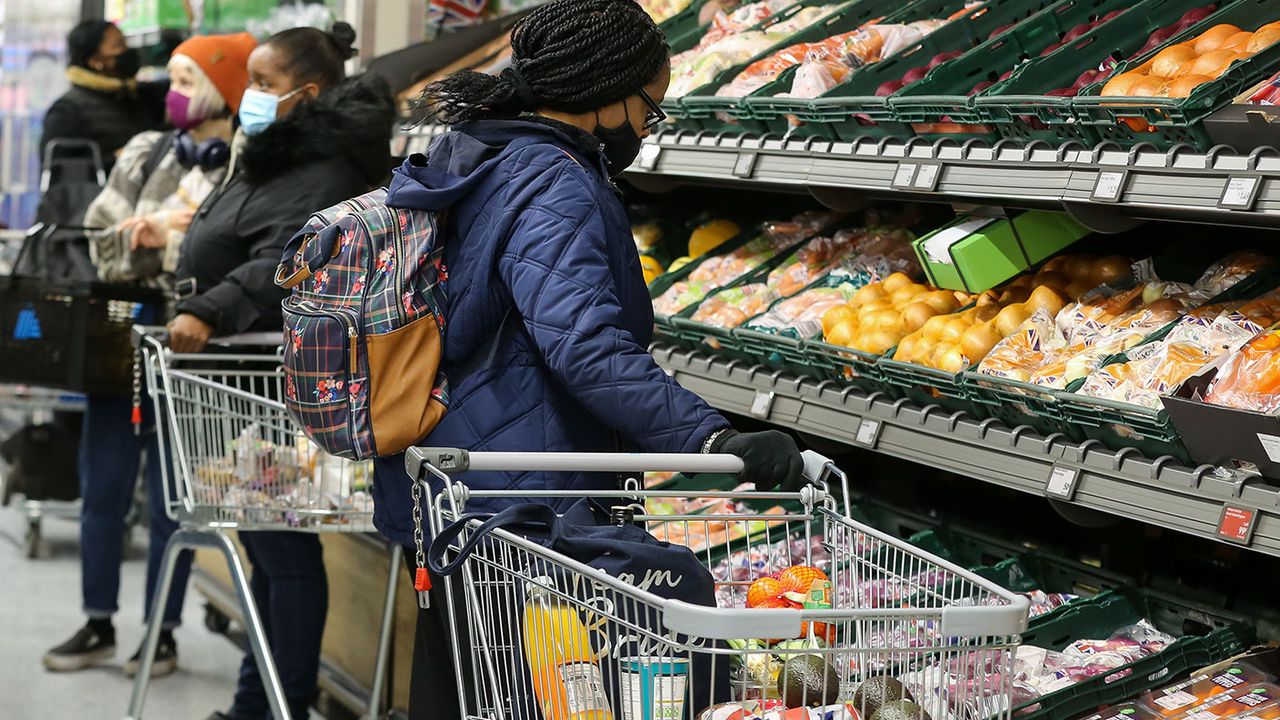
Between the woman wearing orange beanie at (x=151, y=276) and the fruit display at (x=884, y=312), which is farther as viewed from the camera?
the woman wearing orange beanie at (x=151, y=276)

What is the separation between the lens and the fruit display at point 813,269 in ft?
10.4

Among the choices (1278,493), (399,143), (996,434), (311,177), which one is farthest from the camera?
(399,143)

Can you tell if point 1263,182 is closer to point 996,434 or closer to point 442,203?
point 996,434

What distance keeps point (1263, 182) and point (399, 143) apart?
3.16 m

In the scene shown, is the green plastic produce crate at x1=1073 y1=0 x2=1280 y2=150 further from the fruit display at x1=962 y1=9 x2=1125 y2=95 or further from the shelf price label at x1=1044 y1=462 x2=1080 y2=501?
the shelf price label at x1=1044 y1=462 x2=1080 y2=501

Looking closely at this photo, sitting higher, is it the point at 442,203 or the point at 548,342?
the point at 442,203

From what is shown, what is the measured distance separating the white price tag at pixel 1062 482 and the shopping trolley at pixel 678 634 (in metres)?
0.38

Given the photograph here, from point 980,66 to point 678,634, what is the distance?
131cm

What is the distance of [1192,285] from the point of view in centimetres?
249

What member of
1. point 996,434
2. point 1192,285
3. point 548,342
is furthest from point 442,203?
point 1192,285

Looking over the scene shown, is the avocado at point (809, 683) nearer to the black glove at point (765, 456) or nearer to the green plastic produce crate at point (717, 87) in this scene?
the black glove at point (765, 456)

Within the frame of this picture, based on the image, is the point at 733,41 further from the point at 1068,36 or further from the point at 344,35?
the point at 344,35

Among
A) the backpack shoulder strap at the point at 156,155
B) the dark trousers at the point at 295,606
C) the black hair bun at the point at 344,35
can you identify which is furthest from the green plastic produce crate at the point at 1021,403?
the backpack shoulder strap at the point at 156,155

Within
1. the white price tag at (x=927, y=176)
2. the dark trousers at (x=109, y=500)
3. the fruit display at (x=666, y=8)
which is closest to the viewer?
the white price tag at (x=927, y=176)
